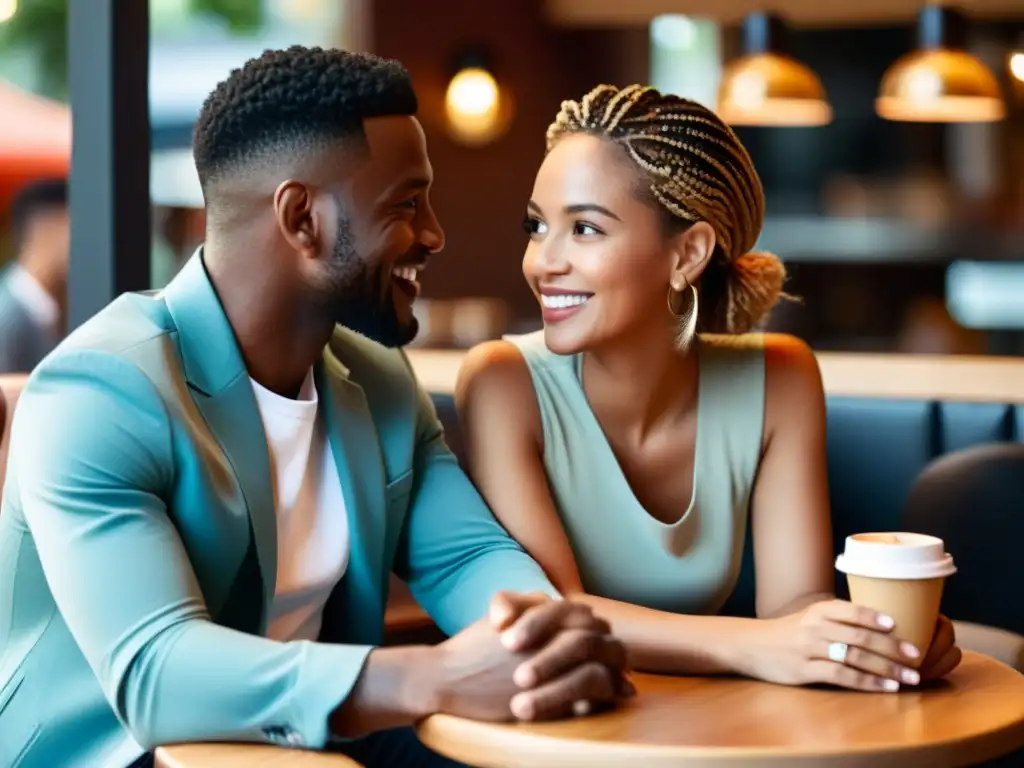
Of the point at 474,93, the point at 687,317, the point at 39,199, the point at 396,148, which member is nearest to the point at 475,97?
the point at 474,93

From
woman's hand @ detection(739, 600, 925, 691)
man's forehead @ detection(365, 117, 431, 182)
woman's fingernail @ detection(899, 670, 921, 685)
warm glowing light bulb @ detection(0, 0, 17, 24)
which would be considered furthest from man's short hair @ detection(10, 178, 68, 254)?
woman's fingernail @ detection(899, 670, 921, 685)

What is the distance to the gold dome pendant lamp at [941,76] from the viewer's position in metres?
5.10

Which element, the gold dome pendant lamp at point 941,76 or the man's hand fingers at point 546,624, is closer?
the man's hand fingers at point 546,624

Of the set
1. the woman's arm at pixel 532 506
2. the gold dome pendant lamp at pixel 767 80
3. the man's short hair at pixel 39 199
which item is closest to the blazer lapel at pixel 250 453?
the woman's arm at pixel 532 506

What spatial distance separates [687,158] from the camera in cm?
209

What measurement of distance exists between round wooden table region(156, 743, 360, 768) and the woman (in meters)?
0.54

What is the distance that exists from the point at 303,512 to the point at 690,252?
665mm

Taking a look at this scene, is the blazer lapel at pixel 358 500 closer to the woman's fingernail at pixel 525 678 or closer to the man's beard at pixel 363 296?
the man's beard at pixel 363 296

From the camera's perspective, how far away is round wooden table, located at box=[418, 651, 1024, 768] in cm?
146

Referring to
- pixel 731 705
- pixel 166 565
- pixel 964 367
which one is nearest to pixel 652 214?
pixel 731 705

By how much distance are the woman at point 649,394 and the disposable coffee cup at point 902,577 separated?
0.98 ft

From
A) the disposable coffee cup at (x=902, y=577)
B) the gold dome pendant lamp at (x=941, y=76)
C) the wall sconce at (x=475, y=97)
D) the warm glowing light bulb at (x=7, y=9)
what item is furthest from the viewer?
the wall sconce at (x=475, y=97)

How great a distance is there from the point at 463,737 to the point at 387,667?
111mm

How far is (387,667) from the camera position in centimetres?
158
